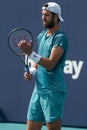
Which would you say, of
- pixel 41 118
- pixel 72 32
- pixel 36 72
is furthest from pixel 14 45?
pixel 72 32

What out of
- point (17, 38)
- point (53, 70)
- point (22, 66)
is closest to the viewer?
point (53, 70)

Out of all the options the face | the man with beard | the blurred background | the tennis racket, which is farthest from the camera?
the blurred background

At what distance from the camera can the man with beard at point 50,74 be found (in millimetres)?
3520

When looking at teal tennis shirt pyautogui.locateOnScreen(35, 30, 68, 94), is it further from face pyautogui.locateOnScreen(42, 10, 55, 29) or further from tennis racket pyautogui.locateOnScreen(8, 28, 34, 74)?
tennis racket pyautogui.locateOnScreen(8, 28, 34, 74)

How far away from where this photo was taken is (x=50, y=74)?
141 inches

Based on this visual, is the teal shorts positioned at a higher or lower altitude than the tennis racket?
lower

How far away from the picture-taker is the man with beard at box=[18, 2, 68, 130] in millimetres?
3520

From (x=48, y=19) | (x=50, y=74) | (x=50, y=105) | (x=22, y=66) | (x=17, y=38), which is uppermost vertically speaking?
(x=48, y=19)

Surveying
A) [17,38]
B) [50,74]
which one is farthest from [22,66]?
[50,74]

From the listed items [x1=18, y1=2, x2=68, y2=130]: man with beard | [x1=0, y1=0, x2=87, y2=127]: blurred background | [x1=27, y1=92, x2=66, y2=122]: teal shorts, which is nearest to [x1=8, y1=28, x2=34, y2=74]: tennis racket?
[x1=18, y1=2, x2=68, y2=130]: man with beard

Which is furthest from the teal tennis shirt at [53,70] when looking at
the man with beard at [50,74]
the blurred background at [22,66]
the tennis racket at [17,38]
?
the blurred background at [22,66]

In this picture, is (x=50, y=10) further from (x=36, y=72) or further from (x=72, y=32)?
(x=72, y=32)

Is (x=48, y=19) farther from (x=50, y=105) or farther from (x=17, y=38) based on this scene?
(x=50, y=105)

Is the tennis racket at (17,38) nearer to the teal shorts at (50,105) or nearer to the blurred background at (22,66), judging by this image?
the teal shorts at (50,105)
